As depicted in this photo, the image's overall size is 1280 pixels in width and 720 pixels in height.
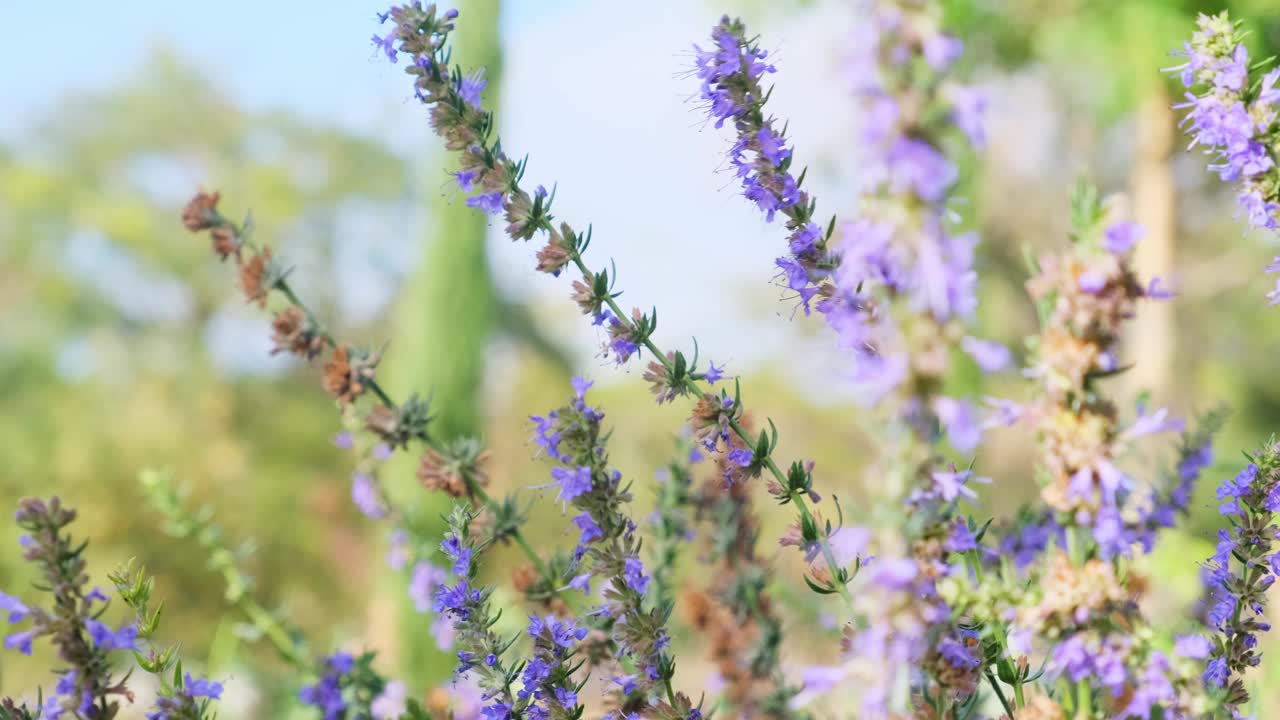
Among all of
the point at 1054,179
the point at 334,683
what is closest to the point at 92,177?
the point at 1054,179

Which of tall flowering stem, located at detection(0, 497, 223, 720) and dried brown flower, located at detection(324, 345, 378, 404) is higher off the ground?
dried brown flower, located at detection(324, 345, 378, 404)

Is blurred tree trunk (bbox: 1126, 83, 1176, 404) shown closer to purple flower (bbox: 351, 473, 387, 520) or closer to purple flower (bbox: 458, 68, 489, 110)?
purple flower (bbox: 351, 473, 387, 520)

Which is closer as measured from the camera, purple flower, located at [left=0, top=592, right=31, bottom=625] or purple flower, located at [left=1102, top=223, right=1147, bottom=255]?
purple flower, located at [left=1102, top=223, right=1147, bottom=255]

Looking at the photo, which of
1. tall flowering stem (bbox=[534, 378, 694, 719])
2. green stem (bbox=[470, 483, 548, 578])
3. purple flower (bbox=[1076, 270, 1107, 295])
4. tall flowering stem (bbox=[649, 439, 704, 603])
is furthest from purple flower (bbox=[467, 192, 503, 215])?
purple flower (bbox=[1076, 270, 1107, 295])

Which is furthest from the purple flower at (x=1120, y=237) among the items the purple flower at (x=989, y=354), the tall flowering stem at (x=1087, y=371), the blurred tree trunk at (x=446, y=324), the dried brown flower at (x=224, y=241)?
the blurred tree trunk at (x=446, y=324)

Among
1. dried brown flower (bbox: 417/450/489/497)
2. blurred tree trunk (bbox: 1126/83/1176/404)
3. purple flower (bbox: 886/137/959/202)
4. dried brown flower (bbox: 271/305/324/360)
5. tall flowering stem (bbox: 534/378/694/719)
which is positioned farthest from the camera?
blurred tree trunk (bbox: 1126/83/1176/404)

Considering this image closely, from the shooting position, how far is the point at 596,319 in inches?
46.4

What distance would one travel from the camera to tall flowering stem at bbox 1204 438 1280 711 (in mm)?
988

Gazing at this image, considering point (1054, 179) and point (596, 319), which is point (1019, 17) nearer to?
A: point (1054, 179)

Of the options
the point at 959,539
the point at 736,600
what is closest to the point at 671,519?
the point at 736,600

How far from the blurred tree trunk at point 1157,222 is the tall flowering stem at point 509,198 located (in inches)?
310

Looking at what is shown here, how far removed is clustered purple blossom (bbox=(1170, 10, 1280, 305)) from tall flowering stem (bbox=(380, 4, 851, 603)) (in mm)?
577

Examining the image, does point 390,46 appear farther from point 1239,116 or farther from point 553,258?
point 1239,116

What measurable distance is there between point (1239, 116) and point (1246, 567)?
1.61 ft
